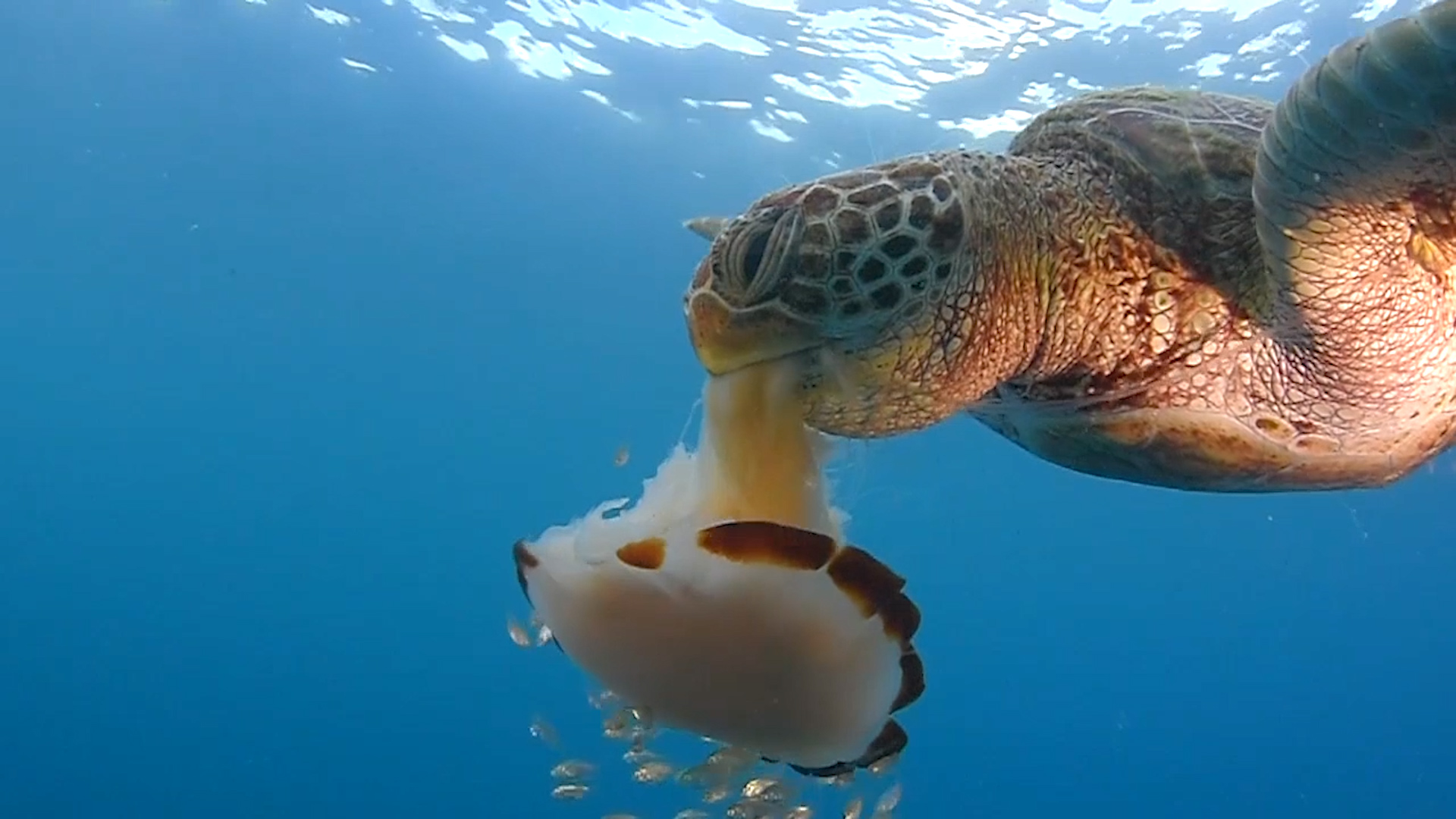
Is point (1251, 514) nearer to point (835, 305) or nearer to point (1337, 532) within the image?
point (1337, 532)

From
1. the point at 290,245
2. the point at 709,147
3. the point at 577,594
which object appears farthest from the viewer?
the point at 290,245

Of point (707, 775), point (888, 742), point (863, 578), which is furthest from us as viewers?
point (707, 775)

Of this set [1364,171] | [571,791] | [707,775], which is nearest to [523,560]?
[1364,171]

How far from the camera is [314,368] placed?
1735 inches

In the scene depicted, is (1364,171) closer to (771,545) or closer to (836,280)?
(836,280)

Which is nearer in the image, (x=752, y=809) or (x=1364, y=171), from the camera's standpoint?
(x=1364, y=171)

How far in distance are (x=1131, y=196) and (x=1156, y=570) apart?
153 ft

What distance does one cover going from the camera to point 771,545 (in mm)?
1449

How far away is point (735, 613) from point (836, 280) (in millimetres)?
596

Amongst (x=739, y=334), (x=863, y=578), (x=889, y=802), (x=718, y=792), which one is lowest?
(x=889, y=802)

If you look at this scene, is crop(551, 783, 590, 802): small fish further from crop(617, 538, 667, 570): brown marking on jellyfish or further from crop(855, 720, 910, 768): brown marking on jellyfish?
crop(617, 538, 667, 570): brown marking on jellyfish

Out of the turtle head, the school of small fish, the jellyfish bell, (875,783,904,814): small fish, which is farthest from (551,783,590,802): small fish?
the turtle head

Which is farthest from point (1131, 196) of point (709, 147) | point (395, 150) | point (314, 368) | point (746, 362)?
point (314, 368)

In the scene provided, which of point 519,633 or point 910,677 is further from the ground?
point 910,677
